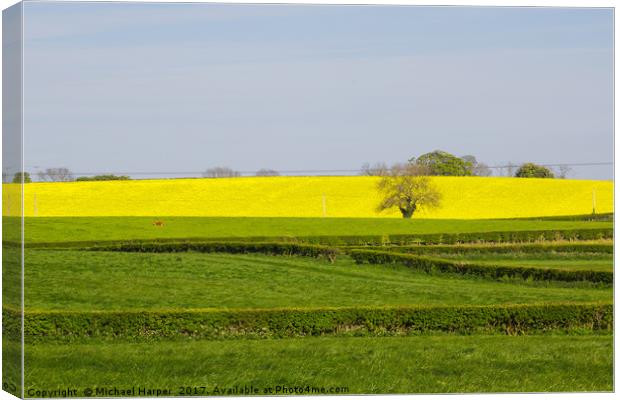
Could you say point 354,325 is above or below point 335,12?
below

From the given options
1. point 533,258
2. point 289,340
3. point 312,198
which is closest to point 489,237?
point 533,258

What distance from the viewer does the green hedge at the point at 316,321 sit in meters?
11.6

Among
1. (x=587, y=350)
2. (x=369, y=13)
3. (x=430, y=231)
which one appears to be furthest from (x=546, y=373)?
(x=430, y=231)

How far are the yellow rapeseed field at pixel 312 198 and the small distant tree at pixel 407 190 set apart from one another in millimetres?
423

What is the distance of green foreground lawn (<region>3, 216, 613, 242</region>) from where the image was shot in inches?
1101

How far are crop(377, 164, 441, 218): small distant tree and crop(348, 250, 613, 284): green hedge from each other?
19.0 metres

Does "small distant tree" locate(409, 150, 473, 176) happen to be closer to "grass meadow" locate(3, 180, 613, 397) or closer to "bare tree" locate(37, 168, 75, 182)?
"grass meadow" locate(3, 180, 613, 397)

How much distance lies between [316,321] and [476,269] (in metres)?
8.81

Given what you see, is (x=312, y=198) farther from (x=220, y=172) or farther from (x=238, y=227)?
(x=220, y=172)

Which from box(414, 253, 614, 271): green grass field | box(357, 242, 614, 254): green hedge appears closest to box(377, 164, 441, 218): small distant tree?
box(357, 242, 614, 254): green hedge

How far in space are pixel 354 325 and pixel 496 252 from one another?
48.3 feet

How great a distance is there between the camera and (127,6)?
34.8 ft

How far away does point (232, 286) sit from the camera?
57.4ft

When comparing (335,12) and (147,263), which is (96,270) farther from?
(335,12)
